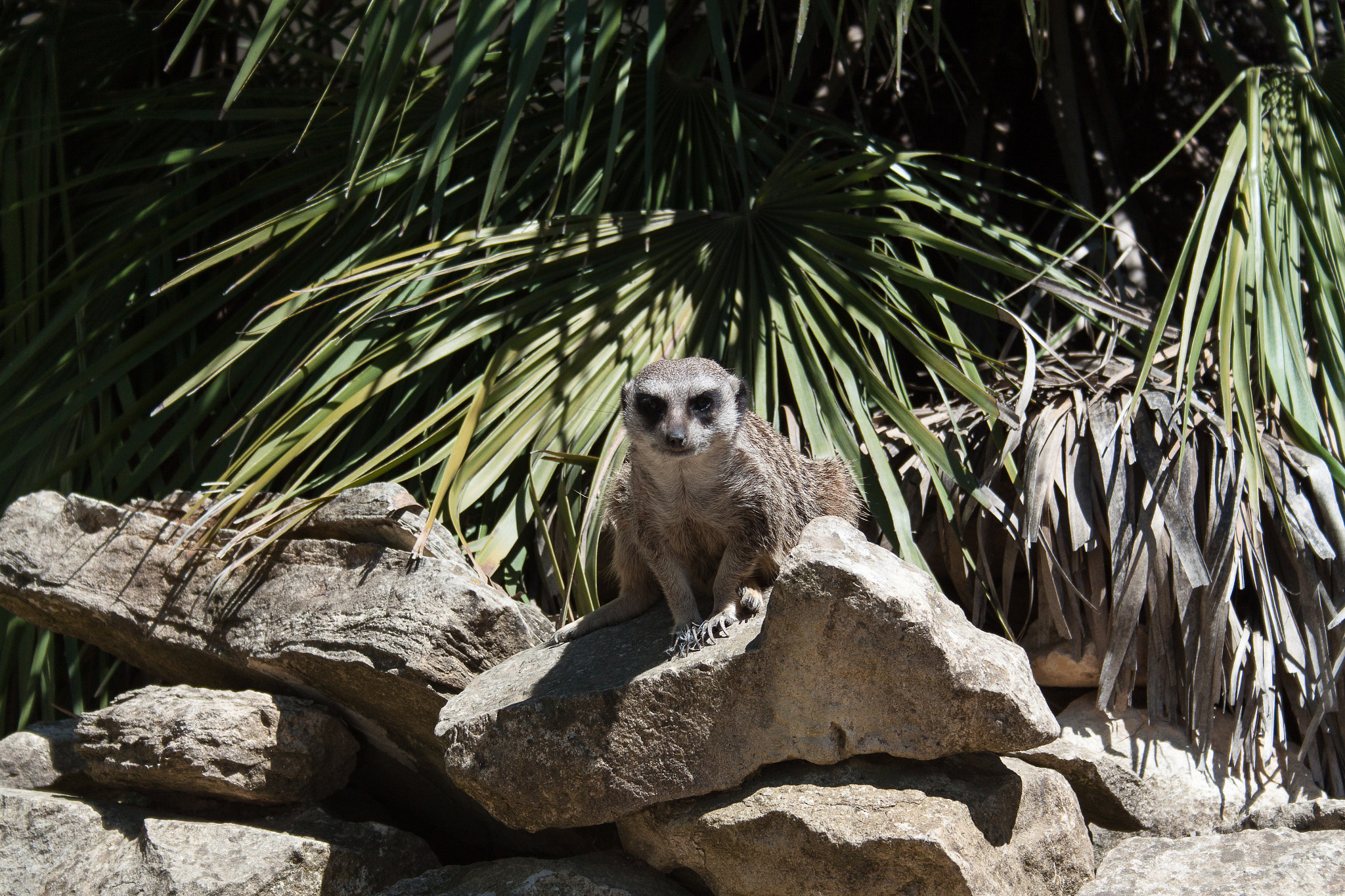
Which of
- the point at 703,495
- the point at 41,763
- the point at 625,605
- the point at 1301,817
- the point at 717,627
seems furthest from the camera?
the point at 41,763

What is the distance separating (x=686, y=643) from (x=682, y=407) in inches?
19.8

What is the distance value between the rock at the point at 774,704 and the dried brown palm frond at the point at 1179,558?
607 mm

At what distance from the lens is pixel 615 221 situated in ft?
10.7

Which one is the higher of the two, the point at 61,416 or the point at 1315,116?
the point at 1315,116

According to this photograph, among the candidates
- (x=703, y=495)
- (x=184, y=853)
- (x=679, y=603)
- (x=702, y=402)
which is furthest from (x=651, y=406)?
(x=184, y=853)

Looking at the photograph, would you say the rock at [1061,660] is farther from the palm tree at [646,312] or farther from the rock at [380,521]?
the rock at [380,521]

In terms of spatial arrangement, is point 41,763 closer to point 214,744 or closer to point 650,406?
point 214,744

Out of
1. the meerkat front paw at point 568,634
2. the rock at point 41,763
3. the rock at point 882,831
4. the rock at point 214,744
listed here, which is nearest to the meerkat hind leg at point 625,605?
the meerkat front paw at point 568,634

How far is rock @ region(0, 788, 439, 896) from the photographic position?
2.43 meters

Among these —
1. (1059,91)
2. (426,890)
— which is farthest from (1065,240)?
(426,890)

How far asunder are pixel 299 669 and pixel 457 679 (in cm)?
41

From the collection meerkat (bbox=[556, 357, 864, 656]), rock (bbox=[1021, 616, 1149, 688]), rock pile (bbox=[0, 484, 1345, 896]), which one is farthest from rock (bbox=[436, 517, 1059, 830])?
rock (bbox=[1021, 616, 1149, 688])

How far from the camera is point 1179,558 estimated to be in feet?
8.66

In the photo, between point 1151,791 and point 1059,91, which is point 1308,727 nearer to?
point 1151,791
